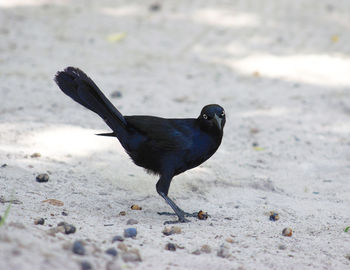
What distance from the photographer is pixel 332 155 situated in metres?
5.66

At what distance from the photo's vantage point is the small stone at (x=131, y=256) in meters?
3.08

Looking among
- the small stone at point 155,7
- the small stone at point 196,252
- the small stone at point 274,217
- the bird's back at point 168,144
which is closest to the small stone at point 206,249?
the small stone at point 196,252

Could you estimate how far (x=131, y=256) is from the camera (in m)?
3.11

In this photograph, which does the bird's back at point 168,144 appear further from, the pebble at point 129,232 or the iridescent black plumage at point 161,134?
the pebble at point 129,232

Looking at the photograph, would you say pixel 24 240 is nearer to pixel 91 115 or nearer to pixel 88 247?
pixel 88 247

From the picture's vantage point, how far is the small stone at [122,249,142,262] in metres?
3.08

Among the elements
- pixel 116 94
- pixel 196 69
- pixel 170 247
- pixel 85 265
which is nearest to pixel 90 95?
pixel 170 247

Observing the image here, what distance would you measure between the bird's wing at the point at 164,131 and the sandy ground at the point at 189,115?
0.55 metres

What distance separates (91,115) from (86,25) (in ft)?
9.16

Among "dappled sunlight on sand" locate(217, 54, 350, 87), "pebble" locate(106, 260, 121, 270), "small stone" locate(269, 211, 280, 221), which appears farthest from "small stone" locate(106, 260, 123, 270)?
"dappled sunlight on sand" locate(217, 54, 350, 87)

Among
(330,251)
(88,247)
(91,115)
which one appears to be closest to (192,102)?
(91,115)

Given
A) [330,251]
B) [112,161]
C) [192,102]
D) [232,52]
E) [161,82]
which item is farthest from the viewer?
[232,52]

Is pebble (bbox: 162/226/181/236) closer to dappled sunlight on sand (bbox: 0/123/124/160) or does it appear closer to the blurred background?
the blurred background

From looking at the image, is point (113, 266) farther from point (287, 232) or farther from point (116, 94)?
point (116, 94)
